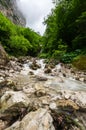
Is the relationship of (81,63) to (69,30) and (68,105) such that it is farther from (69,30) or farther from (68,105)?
(68,105)

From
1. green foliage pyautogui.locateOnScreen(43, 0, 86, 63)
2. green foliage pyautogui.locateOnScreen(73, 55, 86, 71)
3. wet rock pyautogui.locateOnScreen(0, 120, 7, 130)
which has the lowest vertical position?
wet rock pyautogui.locateOnScreen(0, 120, 7, 130)

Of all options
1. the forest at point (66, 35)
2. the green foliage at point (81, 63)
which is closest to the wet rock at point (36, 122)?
the green foliage at point (81, 63)

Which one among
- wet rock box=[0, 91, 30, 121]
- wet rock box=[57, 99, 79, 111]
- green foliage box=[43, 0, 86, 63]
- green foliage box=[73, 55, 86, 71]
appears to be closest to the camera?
wet rock box=[0, 91, 30, 121]

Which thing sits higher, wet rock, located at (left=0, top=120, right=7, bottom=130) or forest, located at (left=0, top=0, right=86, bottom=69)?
forest, located at (left=0, top=0, right=86, bottom=69)

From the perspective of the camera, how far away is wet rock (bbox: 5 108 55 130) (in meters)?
4.34

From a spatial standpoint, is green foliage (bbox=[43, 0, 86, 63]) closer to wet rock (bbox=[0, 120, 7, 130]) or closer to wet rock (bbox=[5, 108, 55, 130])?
wet rock (bbox=[5, 108, 55, 130])

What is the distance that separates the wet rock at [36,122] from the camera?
434 centimetres

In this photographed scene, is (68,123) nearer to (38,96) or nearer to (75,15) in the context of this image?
(38,96)

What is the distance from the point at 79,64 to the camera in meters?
14.5

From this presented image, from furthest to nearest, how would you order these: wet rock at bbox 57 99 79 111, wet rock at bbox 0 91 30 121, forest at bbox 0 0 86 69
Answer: forest at bbox 0 0 86 69
wet rock at bbox 57 99 79 111
wet rock at bbox 0 91 30 121

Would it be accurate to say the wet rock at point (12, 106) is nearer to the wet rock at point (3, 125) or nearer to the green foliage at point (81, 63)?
the wet rock at point (3, 125)

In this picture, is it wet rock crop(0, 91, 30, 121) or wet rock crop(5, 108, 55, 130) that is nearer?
wet rock crop(5, 108, 55, 130)

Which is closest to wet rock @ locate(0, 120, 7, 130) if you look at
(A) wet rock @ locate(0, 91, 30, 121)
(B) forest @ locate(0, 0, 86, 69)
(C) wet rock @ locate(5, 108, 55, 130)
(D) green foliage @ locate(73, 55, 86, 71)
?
(A) wet rock @ locate(0, 91, 30, 121)

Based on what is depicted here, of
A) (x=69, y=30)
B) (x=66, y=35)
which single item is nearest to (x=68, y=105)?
(x=69, y=30)
